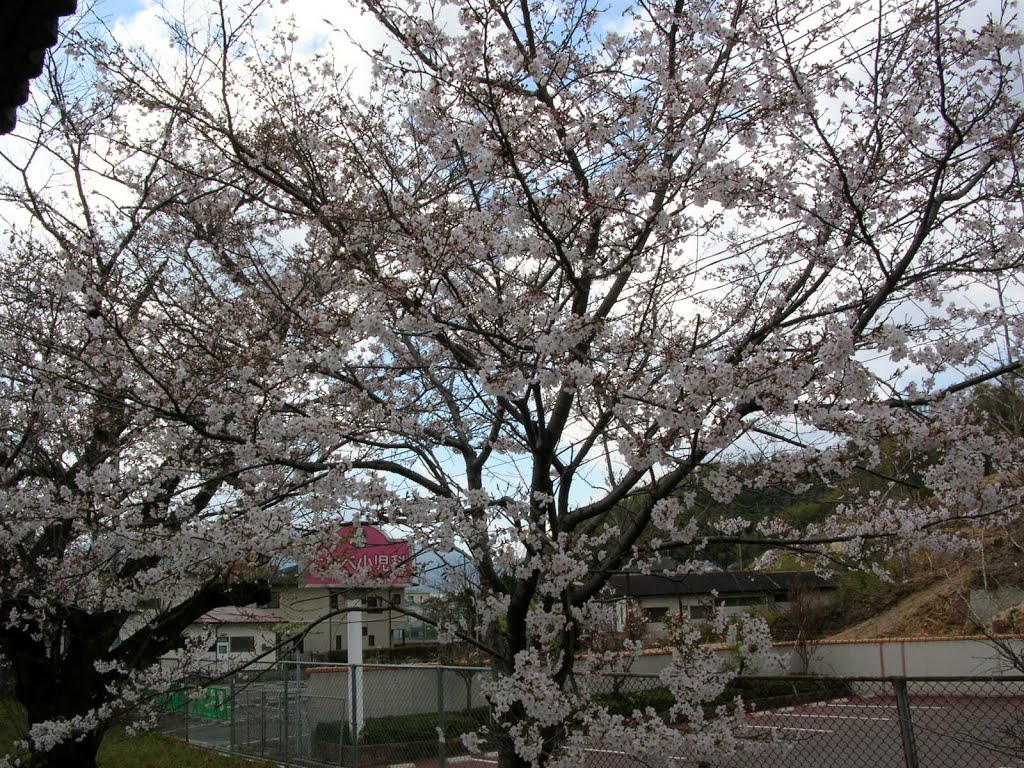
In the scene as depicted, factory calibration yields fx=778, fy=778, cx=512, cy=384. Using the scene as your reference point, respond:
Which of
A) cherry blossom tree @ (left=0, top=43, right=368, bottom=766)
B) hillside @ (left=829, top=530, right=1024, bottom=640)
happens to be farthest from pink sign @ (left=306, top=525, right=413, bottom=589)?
hillside @ (left=829, top=530, right=1024, bottom=640)

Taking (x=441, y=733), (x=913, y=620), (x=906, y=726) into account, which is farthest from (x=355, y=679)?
(x=913, y=620)

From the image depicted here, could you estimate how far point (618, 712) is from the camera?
488 cm

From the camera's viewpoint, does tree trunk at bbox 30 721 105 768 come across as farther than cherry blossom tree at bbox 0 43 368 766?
Yes

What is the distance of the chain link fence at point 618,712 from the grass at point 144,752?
26cm

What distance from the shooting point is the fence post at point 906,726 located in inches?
152

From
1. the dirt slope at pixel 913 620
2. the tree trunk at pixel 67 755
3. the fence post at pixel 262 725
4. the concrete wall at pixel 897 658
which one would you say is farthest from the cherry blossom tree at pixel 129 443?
the dirt slope at pixel 913 620

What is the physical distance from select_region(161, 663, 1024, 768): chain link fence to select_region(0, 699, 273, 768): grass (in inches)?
10.4

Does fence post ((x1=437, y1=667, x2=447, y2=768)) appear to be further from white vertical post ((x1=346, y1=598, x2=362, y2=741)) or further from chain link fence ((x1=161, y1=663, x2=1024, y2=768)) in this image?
white vertical post ((x1=346, y1=598, x2=362, y2=741))

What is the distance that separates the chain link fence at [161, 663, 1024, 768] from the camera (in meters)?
4.05

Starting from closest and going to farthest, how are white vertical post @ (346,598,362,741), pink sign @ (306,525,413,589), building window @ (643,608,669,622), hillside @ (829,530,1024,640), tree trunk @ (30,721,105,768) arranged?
pink sign @ (306,525,413,589) < building window @ (643,608,669,622) < white vertical post @ (346,598,362,741) < tree trunk @ (30,721,105,768) < hillside @ (829,530,1024,640)

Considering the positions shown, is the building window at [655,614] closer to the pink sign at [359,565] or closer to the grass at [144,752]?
the pink sign at [359,565]

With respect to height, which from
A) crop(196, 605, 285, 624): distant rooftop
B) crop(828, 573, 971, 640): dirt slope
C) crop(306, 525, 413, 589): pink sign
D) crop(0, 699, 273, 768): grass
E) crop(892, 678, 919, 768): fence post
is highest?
crop(306, 525, 413, 589): pink sign

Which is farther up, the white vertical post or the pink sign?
the pink sign

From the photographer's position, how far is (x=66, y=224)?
7207 mm
